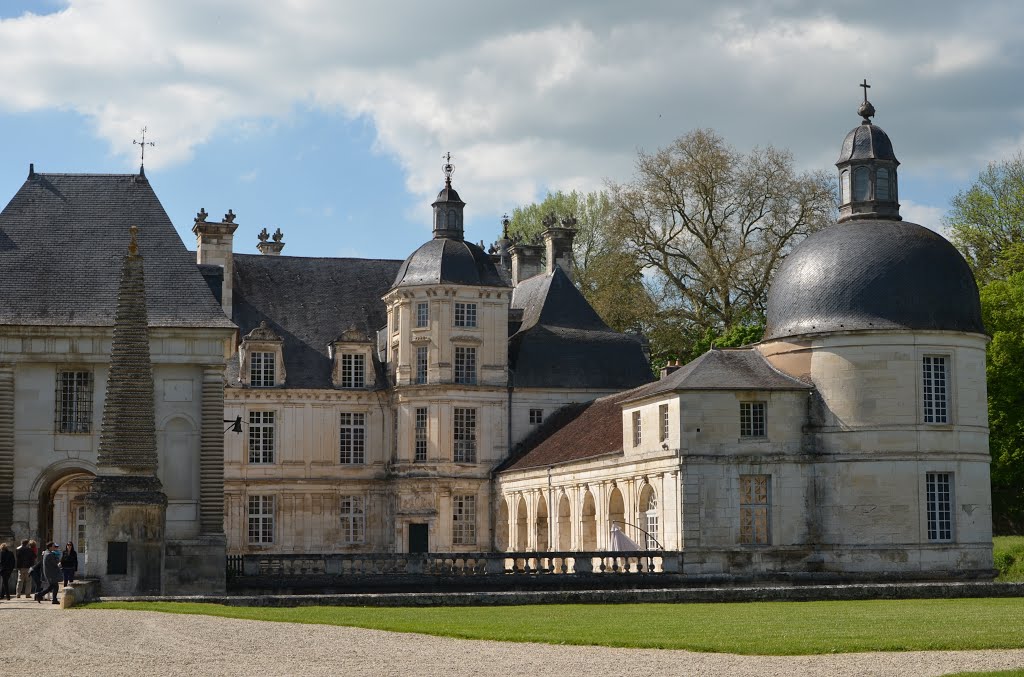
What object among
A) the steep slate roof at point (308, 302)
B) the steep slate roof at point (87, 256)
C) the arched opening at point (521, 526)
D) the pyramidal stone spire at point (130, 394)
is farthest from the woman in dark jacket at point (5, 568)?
the steep slate roof at point (308, 302)

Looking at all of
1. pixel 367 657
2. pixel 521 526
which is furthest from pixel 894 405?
pixel 367 657

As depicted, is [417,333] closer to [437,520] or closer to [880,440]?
[437,520]

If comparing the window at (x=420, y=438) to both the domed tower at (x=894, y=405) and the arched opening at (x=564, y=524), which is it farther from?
the domed tower at (x=894, y=405)

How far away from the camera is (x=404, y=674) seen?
1605cm

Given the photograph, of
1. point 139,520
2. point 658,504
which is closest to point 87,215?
point 139,520

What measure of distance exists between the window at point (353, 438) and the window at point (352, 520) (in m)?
1.30

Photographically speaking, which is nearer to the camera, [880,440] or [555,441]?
[880,440]

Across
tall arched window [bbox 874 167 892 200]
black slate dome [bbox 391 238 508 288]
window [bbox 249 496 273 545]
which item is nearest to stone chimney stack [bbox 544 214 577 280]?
black slate dome [bbox 391 238 508 288]

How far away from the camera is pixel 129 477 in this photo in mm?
31359

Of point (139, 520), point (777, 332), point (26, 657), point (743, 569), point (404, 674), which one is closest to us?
point (404, 674)

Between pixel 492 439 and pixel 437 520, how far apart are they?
3.11 m

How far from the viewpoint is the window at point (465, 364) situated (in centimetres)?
5425

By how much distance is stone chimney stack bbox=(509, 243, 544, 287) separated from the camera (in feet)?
201

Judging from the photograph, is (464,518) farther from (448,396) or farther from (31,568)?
(31,568)
